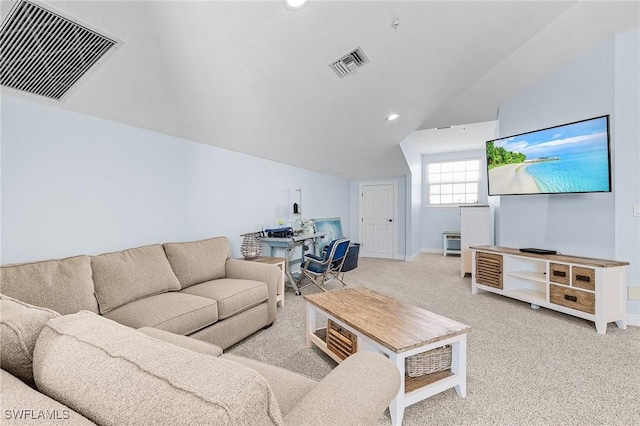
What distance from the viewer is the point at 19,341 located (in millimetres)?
759

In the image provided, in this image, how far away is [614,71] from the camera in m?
3.10

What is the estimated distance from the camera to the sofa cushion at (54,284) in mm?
1736

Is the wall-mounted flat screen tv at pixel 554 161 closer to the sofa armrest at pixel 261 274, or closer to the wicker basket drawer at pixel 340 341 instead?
the wicker basket drawer at pixel 340 341

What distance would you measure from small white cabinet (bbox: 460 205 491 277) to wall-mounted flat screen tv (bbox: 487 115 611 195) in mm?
1206

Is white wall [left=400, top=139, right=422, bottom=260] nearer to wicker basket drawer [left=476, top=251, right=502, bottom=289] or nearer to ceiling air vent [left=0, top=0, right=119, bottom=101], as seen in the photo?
wicker basket drawer [left=476, top=251, right=502, bottom=289]

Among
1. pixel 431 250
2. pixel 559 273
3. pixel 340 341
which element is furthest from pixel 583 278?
pixel 431 250

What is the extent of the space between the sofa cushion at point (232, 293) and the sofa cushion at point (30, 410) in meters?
1.79

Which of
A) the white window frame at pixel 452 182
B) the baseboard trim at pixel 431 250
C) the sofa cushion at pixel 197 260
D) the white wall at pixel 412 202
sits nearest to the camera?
the sofa cushion at pixel 197 260

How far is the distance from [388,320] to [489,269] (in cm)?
271

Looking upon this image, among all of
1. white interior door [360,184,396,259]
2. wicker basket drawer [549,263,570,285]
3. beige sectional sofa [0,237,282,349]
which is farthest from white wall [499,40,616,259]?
beige sectional sofa [0,237,282,349]

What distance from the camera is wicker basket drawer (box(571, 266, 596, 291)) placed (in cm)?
288

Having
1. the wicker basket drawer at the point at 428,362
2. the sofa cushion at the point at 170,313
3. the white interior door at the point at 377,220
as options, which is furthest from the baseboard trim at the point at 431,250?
the sofa cushion at the point at 170,313

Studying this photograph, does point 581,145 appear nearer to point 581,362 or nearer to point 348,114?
point 581,362

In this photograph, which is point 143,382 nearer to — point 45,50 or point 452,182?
point 45,50
